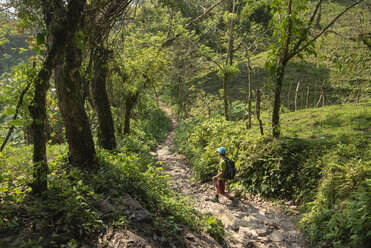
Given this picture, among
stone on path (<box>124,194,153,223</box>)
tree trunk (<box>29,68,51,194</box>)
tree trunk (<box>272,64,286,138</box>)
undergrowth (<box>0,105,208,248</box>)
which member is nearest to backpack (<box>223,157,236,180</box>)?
undergrowth (<box>0,105,208,248</box>)

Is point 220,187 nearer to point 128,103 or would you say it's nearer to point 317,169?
point 317,169

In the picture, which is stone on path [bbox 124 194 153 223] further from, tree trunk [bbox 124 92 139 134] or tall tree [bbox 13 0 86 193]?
tree trunk [bbox 124 92 139 134]

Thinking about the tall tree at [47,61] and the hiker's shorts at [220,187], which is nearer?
the tall tree at [47,61]

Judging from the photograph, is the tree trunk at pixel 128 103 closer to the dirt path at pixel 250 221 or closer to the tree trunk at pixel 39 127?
the dirt path at pixel 250 221

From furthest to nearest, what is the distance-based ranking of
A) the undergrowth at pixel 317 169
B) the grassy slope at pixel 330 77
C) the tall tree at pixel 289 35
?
1. the grassy slope at pixel 330 77
2. the tall tree at pixel 289 35
3. the undergrowth at pixel 317 169

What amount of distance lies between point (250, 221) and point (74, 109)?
15.2 feet

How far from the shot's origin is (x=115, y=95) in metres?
11.8

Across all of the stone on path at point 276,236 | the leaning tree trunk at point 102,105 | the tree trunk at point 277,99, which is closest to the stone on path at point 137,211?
the stone on path at point 276,236

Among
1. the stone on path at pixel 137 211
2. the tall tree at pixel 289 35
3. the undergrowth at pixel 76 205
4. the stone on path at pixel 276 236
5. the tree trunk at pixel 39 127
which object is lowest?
the stone on path at pixel 276 236

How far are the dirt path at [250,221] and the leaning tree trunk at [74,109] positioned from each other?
3045 mm

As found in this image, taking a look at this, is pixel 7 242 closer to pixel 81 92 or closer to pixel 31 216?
pixel 31 216

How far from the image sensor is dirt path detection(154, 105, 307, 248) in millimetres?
4523

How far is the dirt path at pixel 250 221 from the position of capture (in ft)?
14.8

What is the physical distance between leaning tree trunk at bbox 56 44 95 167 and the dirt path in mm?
3045
